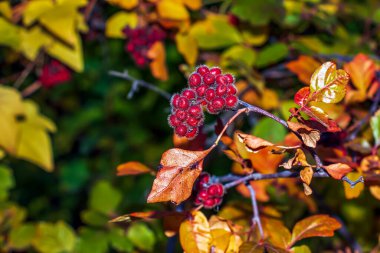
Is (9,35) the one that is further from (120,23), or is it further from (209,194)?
(209,194)

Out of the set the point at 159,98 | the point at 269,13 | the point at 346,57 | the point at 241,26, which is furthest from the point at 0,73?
the point at 346,57

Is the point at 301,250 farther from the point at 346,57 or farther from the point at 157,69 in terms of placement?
the point at 157,69

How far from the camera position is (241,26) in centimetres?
169

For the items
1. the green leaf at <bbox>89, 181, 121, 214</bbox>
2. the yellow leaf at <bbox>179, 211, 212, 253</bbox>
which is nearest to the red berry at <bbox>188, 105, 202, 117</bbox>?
the yellow leaf at <bbox>179, 211, 212, 253</bbox>

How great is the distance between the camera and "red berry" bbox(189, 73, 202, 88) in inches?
33.3

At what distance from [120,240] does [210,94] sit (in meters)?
0.74

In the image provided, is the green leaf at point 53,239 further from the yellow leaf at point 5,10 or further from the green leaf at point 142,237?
the yellow leaf at point 5,10

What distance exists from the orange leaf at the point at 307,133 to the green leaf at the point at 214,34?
757 mm

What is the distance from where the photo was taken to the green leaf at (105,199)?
1.63 metres

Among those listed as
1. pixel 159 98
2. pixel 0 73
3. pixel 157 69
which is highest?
pixel 157 69

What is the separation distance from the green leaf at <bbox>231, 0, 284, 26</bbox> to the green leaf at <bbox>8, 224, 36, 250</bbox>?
3.03 ft

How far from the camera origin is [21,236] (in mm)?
1715

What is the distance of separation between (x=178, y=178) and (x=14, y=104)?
965 millimetres

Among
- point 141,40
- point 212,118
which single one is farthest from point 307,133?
point 212,118
